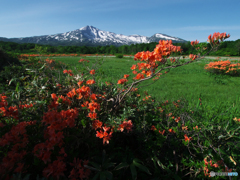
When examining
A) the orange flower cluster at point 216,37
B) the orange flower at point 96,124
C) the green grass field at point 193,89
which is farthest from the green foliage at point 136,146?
the orange flower cluster at point 216,37

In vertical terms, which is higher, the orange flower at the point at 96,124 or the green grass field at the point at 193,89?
the orange flower at the point at 96,124

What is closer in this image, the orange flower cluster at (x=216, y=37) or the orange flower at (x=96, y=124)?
the orange flower at (x=96, y=124)

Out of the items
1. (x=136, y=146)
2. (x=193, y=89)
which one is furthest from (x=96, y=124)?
(x=193, y=89)

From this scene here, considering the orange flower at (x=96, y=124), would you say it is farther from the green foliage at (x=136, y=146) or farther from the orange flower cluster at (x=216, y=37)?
the orange flower cluster at (x=216, y=37)

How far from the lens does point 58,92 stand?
2.13 m

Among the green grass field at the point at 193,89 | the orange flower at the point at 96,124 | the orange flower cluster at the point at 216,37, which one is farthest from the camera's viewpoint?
the green grass field at the point at 193,89

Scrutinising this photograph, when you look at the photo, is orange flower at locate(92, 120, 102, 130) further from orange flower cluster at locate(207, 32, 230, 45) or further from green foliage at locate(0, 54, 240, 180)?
orange flower cluster at locate(207, 32, 230, 45)

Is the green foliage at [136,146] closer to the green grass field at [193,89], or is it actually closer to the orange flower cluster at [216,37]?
the green grass field at [193,89]

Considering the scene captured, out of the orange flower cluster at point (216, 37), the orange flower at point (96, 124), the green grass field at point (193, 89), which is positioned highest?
the orange flower cluster at point (216, 37)

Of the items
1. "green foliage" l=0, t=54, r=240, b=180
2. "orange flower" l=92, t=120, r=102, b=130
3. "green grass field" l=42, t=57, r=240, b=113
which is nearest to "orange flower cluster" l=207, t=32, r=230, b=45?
"green grass field" l=42, t=57, r=240, b=113

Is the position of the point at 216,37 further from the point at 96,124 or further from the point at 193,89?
the point at 193,89

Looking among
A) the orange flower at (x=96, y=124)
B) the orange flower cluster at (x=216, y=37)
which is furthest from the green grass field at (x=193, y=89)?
the orange flower at (x=96, y=124)

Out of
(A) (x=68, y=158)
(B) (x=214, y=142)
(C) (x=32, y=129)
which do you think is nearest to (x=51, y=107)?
(C) (x=32, y=129)

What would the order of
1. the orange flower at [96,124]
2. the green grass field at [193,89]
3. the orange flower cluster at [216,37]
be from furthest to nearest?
the green grass field at [193,89]
the orange flower cluster at [216,37]
the orange flower at [96,124]
